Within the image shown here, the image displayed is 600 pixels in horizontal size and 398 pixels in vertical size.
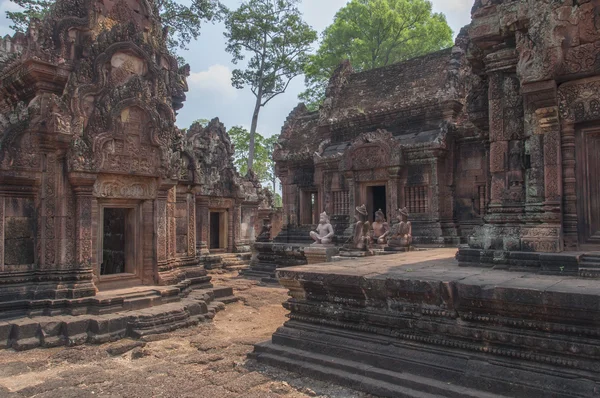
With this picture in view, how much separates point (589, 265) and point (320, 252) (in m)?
8.11

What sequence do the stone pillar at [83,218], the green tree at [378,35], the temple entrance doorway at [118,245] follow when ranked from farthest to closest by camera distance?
the green tree at [378,35]
the temple entrance doorway at [118,245]
the stone pillar at [83,218]

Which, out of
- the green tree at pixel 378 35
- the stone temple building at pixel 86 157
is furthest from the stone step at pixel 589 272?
the green tree at pixel 378 35

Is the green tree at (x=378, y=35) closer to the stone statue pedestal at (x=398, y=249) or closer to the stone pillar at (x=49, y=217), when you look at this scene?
the stone statue pedestal at (x=398, y=249)

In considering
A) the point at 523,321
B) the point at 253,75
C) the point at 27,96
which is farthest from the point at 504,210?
the point at 253,75

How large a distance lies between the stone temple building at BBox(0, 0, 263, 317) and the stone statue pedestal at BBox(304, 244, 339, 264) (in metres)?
3.72

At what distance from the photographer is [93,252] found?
754 centimetres

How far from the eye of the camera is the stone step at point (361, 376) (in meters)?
3.79

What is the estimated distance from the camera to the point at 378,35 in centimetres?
2698

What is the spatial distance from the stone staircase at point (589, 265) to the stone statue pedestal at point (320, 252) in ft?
25.6

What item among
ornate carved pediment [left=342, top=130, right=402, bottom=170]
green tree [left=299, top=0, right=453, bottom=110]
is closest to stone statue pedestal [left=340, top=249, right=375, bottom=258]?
ornate carved pediment [left=342, top=130, right=402, bottom=170]

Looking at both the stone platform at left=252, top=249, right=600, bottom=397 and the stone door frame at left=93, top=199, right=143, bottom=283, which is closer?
the stone platform at left=252, top=249, right=600, bottom=397

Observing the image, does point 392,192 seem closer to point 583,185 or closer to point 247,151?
point 583,185

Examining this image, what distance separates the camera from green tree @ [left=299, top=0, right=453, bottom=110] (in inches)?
1054

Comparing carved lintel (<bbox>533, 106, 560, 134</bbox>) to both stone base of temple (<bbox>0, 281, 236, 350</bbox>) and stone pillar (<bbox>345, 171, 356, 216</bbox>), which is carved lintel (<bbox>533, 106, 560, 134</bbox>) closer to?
stone base of temple (<bbox>0, 281, 236, 350</bbox>)
